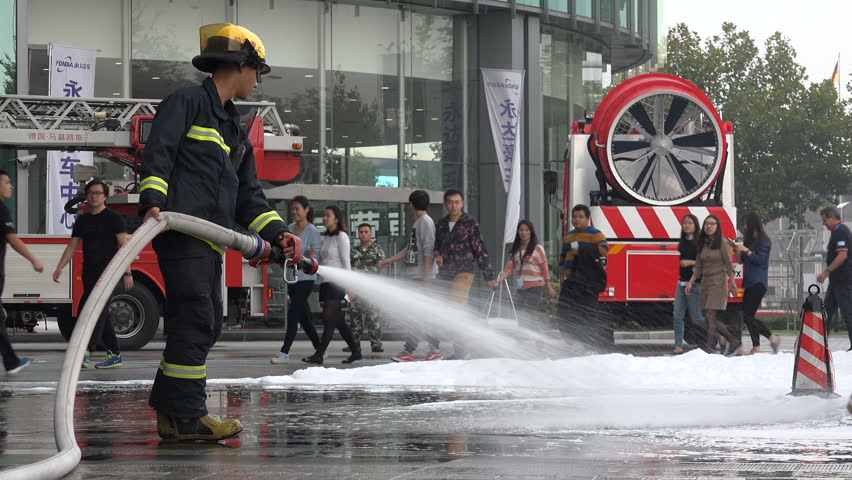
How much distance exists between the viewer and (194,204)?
633cm

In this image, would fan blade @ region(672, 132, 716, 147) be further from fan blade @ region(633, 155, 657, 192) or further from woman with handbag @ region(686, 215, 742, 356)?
woman with handbag @ region(686, 215, 742, 356)

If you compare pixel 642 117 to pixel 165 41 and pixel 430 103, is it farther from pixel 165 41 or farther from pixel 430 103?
pixel 165 41

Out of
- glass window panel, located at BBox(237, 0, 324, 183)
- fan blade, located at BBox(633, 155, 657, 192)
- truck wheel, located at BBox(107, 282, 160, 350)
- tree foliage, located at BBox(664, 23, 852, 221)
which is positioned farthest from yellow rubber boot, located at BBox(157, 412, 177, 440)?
tree foliage, located at BBox(664, 23, 852, 221)

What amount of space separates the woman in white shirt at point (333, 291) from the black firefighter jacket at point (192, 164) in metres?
6.55

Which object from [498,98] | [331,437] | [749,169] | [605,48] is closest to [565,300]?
[331,437]

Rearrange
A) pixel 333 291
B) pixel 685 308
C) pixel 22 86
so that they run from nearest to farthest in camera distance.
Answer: pixel 333 291, pixel 685 308, pixel 22 86

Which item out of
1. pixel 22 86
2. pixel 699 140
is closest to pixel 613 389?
pixel 699 140

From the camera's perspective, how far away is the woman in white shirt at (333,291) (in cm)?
1314

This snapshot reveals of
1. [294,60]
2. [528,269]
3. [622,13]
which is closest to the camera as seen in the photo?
[528,269]

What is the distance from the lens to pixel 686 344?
54.1 feet

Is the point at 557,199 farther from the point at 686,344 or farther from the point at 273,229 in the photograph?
the point at 273,229

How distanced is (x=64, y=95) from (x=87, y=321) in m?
17.7

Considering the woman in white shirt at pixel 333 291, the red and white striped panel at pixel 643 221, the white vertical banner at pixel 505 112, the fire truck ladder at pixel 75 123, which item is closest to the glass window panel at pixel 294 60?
the white vertical banner at pixel 505 112

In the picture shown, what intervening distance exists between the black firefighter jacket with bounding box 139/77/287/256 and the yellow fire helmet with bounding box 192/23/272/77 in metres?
0.14
